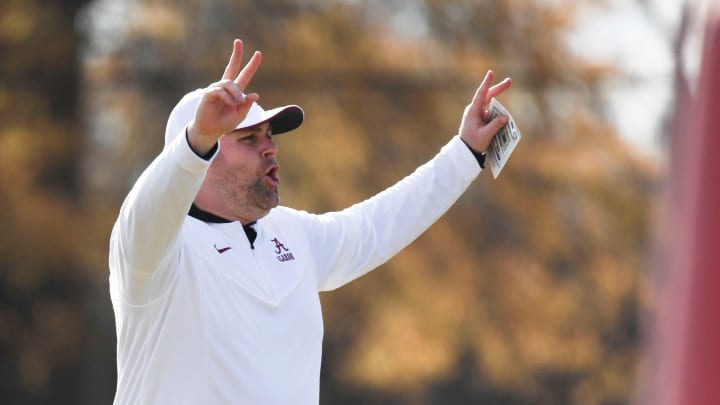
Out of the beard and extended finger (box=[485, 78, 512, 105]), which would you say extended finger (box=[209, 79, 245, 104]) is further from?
extended finger (box=[485, 78, 512, 105])

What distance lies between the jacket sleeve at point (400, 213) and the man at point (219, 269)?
9cm

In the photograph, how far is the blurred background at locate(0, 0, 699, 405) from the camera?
38.0ft

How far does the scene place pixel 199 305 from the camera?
11.1 ft

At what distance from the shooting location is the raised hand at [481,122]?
13.3 feet

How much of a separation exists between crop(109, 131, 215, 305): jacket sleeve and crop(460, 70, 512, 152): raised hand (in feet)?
3.84

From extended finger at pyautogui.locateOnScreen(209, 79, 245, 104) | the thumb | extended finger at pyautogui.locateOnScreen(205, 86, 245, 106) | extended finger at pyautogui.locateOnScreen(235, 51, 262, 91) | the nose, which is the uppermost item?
the thumb

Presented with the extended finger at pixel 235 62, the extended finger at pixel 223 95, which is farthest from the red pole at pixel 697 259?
the extended finger at pixel 235 62

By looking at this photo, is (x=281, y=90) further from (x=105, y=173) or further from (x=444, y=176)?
(x=444, y=176)

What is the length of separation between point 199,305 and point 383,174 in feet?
28.7

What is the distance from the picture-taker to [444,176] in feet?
13.5

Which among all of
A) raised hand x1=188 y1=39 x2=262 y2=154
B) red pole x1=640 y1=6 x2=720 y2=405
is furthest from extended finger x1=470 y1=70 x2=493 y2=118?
red pole x1=640 y1=6 x2=720 y2=405

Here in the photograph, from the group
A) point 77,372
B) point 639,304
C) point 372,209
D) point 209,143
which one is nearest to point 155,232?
point 209,143

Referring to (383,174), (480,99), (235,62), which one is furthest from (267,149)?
(383,174)

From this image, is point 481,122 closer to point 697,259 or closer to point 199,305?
point 199,305
